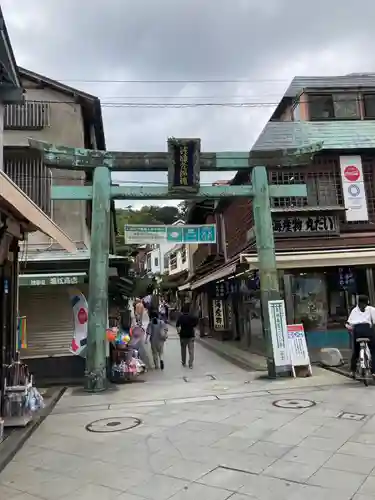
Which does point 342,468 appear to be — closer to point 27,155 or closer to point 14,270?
point 14,270

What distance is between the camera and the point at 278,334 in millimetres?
10812

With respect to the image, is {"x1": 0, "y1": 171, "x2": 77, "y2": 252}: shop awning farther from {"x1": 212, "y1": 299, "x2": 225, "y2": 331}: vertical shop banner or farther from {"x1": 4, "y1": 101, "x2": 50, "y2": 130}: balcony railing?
{"x1": 212, "y1": 299, "x2": 225, "y2": 331}: vertical shop banner

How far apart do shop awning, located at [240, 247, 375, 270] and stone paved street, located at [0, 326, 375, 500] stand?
453 centimetres

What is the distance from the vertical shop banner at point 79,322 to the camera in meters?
10.9

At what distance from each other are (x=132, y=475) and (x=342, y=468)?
2.31 metres

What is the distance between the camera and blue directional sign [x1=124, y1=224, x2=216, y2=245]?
12188mm

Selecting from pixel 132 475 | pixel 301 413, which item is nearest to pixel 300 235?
pixel 301 413

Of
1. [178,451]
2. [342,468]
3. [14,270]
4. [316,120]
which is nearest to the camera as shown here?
[342,468]

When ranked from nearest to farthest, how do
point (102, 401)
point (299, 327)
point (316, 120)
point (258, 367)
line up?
point (102, 401) < point (299, 327) < point (258, 367) < point (316, 120)

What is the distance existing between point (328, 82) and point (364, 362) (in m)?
12.0

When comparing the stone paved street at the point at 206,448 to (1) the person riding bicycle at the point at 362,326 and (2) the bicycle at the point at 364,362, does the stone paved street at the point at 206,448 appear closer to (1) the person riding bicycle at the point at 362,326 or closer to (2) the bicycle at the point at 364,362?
(2) the bicycle at the point at 364,362

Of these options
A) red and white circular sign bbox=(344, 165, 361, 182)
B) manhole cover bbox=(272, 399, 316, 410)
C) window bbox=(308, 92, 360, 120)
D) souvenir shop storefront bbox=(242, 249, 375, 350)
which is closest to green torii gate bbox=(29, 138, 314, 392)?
manhole cover bbox=(272, 399, 316, 410)

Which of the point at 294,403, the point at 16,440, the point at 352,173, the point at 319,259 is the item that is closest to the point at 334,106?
the point at 352,173

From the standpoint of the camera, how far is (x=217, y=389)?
32.1 ft
